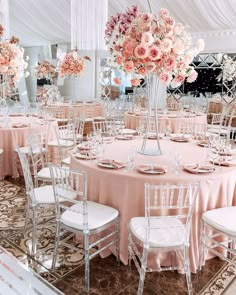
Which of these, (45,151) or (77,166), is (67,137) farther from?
(77,166)

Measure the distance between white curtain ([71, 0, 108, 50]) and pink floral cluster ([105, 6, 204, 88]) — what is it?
180 inches

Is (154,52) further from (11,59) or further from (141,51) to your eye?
(11,59)

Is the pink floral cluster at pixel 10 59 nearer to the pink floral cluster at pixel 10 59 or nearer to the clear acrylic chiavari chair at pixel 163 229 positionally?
the pink floral cluster at pixel 10 59

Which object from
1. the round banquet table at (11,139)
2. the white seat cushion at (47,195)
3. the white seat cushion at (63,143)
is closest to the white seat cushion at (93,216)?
the white seat cushion at (47,195)

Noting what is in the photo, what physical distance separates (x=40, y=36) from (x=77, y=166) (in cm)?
1158

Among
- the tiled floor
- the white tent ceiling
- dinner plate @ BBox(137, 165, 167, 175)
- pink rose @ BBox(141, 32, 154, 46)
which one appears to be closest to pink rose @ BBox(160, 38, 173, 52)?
pink rose @ BBox(141, 32, 154, 46)

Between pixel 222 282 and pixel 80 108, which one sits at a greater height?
pixel 80 108

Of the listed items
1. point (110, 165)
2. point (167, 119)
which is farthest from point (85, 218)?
point (167, 119)

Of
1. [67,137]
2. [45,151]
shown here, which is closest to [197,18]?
[67,137]

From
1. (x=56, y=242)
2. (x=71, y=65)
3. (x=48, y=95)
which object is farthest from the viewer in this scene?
(x=48, y=95)

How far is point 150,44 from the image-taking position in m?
2.90

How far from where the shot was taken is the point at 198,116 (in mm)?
7621

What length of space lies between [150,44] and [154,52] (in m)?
0.08

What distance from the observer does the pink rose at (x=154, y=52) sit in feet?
9.55
